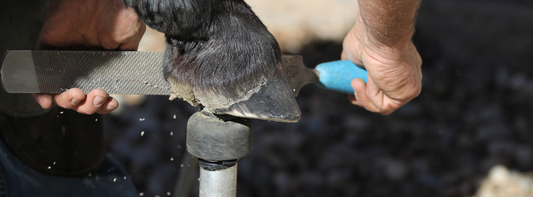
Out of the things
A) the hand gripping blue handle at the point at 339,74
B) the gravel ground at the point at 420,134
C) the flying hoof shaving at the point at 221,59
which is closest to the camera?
the flying hoof shaving at the point at 221,59

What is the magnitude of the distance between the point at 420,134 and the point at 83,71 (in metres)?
1.38

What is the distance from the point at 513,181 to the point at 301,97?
91 cm

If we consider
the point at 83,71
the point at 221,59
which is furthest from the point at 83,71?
the point at 221,59

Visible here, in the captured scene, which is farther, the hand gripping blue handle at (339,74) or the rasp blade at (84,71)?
the hand gripping blue handle at (339,74)

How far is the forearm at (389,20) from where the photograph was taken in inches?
24.2

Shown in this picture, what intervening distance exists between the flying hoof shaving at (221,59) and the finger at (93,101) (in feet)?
0.49

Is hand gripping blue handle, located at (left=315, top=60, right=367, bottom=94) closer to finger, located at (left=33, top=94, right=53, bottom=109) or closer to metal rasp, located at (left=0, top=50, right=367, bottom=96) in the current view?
metal rasp, located at (left=0, top=50, right=367, bottom=96)

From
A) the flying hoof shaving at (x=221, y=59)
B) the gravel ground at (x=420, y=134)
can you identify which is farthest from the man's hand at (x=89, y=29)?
the gravel ground at (x=420, y=134)

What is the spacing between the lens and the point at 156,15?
0.55m

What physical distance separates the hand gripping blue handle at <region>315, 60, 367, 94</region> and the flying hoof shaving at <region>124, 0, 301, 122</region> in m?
0.17

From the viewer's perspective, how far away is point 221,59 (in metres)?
0.58

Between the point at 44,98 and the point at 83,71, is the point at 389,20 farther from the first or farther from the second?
the point at 44,98

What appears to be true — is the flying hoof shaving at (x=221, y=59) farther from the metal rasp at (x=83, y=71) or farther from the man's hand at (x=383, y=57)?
the man's hand at (x=383, y=57)

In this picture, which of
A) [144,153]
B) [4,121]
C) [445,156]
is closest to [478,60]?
[445,156]
